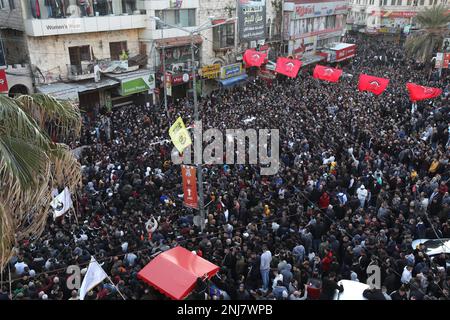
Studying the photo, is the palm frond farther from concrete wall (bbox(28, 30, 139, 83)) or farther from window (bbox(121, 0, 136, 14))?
window (bbox(121, 0, 136, 14))

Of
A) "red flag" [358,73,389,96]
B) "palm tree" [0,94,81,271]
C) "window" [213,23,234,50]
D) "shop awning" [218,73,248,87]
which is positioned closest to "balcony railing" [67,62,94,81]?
"shop awning" [218,73,248,87]

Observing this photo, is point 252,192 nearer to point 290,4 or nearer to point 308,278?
point 308,278

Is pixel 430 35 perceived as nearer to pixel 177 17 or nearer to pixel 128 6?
pixel 177 17

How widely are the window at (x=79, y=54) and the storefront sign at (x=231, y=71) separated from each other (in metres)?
9.07

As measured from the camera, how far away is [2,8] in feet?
71.9

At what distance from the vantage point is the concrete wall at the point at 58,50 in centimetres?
2188

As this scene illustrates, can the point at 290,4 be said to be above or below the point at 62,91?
above

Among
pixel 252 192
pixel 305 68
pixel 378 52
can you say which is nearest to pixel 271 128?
pixel 252 192

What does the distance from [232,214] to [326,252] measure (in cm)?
338

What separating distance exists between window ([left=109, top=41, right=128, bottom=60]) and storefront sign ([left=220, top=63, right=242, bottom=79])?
686 centimetres

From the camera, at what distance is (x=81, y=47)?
23.8m

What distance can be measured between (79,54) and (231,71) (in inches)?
421

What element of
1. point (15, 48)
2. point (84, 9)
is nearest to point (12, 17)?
point (15, 48)

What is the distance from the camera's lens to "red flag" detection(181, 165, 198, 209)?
1145 cm
